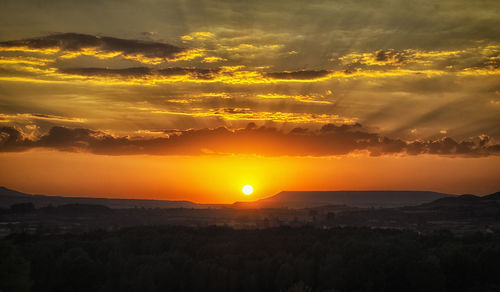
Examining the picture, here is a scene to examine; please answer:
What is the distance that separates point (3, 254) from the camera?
71500mm

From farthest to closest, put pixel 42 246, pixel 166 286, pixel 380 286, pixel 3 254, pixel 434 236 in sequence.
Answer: pixel 434 236 < pixel 42 246 < pixel 166 286 < pixel 380 286 < pixel 3 254

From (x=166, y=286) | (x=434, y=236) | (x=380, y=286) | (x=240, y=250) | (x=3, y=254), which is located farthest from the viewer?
(x=434, y=236)

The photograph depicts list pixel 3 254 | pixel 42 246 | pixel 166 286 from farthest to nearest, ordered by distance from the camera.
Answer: pixel 42 246 < pixel 166 286 < pixel 3 254

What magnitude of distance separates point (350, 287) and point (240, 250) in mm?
32572

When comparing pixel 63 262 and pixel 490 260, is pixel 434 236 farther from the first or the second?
pixel 63 262

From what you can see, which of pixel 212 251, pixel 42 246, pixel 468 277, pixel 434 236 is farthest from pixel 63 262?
pixel 434 236

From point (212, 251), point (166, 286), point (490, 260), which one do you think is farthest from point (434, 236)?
point (166, 286)

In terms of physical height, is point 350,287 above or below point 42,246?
below

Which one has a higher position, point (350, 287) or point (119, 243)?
point (119, 243)

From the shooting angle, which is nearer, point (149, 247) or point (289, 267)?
point (289, 267)

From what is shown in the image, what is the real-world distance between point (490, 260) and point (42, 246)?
85.4 m

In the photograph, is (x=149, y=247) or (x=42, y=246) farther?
(x=149, y=247)

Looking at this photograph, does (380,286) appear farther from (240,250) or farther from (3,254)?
(3,254)

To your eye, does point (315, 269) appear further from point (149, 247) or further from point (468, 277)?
point (149, 247)
